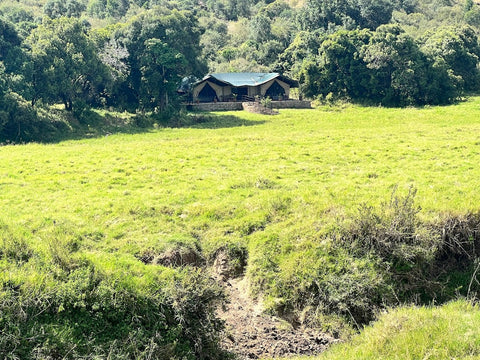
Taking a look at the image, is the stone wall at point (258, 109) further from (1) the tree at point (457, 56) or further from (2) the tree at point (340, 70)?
(1) the tree at point (457, 56)

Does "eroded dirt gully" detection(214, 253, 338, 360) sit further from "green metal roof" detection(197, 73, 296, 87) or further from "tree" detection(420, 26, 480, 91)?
"tree" detection(420, 26, 480, 91)

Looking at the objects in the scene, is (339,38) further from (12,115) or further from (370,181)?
(370,181)

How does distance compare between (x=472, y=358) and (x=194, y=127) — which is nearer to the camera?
(x=472, y=358)

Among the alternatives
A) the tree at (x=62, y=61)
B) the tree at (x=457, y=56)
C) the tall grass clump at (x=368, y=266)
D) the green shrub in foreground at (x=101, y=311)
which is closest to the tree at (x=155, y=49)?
the tree at (x=62, y=61)

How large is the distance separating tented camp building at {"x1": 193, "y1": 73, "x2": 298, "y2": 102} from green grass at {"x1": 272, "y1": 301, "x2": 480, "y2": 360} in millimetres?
48238

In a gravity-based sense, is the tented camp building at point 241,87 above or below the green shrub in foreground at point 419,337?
above

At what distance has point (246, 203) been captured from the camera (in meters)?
14.7

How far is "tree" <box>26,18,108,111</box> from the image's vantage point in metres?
35.8

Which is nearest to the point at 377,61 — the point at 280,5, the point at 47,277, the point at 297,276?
the point at 297,276

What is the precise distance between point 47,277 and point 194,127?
31.2 m

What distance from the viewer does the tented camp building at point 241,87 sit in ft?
186

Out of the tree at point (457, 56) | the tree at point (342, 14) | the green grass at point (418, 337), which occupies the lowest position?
the green grass at point (418, 337)

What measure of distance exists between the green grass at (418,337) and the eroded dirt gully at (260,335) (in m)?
0.49

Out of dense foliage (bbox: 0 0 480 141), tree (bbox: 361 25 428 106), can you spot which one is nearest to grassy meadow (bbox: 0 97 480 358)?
dense foliage (bbox: 0 0 480 141)
